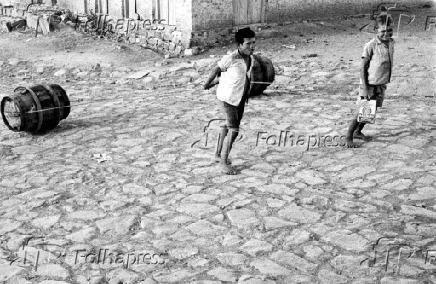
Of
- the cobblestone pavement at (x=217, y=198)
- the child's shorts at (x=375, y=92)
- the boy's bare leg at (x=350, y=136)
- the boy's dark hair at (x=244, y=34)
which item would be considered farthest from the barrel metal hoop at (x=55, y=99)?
the child's shorts at (x=375, y=92)

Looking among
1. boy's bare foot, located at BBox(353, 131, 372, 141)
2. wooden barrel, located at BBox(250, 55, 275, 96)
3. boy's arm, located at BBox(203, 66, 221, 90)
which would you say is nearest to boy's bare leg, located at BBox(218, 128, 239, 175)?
boy's arm, located at BBox(203, 66, 221, 90)

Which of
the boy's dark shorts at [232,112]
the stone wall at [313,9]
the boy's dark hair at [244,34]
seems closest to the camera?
A: the boy's dark hair at [244,34]

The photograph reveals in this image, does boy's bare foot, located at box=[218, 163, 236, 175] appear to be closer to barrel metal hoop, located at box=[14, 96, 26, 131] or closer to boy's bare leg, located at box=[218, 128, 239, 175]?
boy's bare leg, located at box=[218, 128, 239, 175]

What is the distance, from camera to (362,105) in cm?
702

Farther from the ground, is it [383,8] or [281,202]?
[383,8]

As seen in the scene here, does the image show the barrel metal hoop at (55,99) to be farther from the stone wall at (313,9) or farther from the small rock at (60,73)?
the stone wall at (313,9)

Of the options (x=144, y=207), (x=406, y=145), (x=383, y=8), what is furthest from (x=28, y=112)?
(x=383, y=8)

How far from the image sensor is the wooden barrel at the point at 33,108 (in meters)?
7.93

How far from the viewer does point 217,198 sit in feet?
19.3

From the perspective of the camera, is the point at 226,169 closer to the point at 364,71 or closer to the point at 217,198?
the point at 217,198

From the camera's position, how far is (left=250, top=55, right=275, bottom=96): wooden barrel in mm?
9883

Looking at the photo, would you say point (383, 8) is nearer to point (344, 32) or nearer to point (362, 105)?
point (344, 32)

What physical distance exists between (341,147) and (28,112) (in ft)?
13.8

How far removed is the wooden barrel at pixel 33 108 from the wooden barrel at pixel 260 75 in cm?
328
